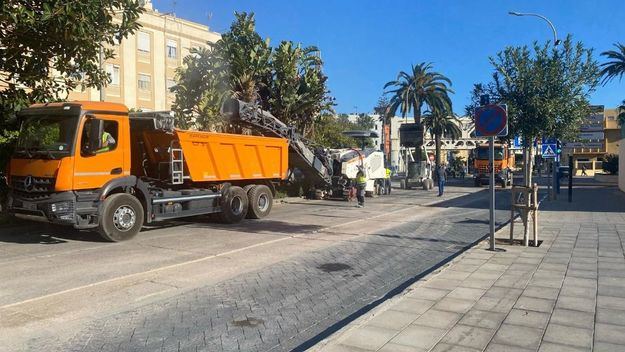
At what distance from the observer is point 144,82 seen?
50719mm

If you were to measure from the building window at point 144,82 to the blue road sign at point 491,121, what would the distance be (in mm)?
45603

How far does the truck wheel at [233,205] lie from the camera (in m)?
14.2

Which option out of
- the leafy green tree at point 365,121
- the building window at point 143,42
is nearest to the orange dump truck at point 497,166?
the building window at point 143,42

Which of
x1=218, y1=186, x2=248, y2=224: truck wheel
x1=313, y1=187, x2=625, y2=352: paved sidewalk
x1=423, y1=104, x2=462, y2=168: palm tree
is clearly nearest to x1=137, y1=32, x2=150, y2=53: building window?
x1=423, y1=104, x2=462, y2=168: palm tree

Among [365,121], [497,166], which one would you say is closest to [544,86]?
[497,166]

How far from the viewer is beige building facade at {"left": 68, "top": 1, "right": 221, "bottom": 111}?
158 feet

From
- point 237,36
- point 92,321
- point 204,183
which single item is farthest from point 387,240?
point 237,36

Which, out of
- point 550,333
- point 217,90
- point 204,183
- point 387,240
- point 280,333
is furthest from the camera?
point 217,90

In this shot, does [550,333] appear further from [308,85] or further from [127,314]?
[308,85]

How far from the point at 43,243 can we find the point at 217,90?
36.0 feet

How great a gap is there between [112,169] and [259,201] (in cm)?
538

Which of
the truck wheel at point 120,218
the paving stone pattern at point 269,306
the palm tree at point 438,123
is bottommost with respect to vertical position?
the paving stone pattern at point 269,306

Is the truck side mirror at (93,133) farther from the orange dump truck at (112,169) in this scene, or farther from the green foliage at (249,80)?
the green foliage at (249,80)

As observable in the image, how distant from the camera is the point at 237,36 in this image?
858 inches
